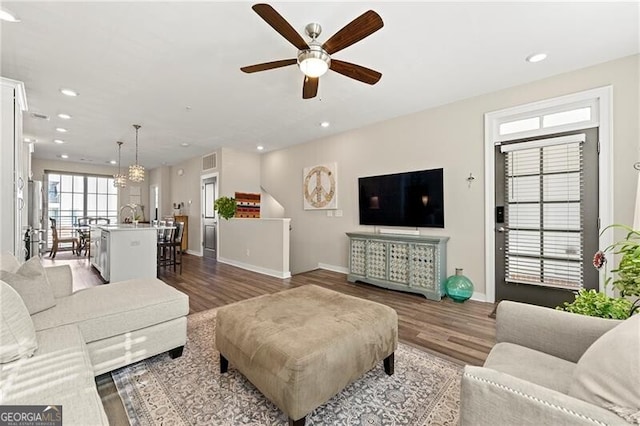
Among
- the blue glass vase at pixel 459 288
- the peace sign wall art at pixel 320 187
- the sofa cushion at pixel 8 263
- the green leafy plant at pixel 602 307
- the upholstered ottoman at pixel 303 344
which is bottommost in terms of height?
the blue glass vase at pixel 459 288

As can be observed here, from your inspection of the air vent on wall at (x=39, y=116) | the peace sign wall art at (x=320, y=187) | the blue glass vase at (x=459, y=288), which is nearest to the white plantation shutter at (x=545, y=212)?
the blue glass vase at (x=459, y=288)

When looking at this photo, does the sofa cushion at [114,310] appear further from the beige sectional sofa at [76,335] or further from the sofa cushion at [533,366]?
the sofa cushion at [533,366]

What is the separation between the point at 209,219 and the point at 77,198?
506 cm

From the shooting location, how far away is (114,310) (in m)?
1.93

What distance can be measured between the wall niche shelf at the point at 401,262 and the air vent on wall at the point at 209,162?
13.7 ft

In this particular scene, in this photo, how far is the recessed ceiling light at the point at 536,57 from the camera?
8.71ft

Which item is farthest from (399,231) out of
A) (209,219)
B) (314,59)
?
(209,219)

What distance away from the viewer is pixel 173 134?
211 inches

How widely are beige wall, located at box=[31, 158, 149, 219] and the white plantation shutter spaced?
388 inches

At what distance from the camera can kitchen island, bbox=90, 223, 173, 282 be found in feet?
13.5

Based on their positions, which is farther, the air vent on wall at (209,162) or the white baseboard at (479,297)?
the air vent on wall at (209,162)

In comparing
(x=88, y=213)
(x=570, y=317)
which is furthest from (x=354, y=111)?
(x=88, y=213)

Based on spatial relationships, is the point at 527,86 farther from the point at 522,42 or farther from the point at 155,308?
the point at 155,308

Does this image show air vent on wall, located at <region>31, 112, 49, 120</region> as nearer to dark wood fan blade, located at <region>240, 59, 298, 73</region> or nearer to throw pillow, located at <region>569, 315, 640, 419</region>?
dark wood fan blade, located at <region>240, 59, 298, 73</region>
